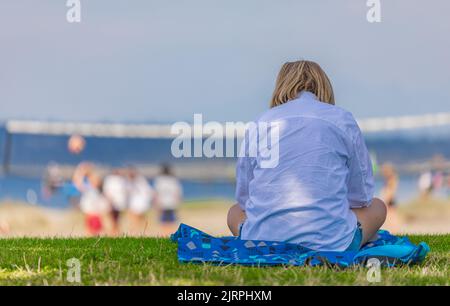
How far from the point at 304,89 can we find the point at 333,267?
100cm

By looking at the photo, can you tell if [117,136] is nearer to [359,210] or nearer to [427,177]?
[427,177]

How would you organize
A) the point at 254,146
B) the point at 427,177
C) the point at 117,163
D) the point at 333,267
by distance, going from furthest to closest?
1. the point at 117,163
2. the point at 427,177
3. the point at 254,146
4. the point at 333,267

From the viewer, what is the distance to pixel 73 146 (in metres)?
35.9

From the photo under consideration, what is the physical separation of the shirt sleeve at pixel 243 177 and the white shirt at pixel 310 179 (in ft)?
0.32

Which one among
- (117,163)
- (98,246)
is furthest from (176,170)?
(98,246)

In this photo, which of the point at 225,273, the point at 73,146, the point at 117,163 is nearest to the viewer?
the point at 225,273

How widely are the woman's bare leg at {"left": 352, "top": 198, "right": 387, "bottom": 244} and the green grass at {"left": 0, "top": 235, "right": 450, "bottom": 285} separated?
12.6 inches

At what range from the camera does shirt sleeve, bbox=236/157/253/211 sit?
4.16 meters

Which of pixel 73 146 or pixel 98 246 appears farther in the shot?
pixel 73 146

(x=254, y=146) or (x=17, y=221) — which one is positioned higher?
(x=254, y=146)

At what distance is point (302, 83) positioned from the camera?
4.20 m

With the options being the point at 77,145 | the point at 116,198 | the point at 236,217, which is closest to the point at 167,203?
the point at 116,198

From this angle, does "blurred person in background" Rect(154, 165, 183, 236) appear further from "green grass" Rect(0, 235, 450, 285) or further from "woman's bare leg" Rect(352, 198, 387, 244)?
"woman's bare leg" Rect(352, 198, 387, 244)

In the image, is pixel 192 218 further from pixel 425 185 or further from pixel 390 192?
pixel 425 185
